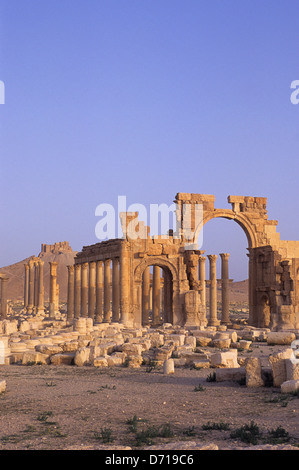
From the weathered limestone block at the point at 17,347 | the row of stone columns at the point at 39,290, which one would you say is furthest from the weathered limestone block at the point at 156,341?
the row of stone columns at the point at 39,290

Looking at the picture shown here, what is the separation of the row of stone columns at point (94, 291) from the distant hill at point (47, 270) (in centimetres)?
6212

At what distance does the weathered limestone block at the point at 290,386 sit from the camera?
972cm

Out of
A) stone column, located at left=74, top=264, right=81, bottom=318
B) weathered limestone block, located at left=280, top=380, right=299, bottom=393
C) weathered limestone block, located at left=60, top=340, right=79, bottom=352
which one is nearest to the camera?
weathered limestone block, located at left=280, top=380, right=299, bottom=393

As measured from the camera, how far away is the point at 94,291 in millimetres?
37844

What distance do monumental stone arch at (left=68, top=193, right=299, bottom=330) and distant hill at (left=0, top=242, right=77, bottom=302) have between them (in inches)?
2684

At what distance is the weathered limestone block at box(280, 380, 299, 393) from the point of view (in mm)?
9719

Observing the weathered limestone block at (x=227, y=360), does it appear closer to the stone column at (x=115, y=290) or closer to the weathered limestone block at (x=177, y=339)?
the weathered limestone block at (x=177, y=339)

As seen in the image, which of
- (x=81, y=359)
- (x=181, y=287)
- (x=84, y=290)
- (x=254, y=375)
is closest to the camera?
(x=254, y=375)

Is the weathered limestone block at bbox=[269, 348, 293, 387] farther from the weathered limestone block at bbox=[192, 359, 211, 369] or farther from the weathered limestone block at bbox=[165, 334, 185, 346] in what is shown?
the weathered limestone block at bbox=[165, 334, 185, 346]

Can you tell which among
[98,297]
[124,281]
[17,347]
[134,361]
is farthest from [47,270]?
[134,361]

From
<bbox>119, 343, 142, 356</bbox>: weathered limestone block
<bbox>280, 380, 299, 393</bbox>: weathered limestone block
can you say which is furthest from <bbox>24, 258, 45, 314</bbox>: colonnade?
<bbox>280, 380, 299, 393</bbox>: weathered limestone block

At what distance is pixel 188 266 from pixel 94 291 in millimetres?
8638

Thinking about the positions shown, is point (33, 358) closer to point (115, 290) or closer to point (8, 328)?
point (8, 328)
